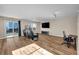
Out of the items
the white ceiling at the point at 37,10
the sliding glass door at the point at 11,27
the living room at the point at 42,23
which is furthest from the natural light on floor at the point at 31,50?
the white ceiling at the point at 37,10

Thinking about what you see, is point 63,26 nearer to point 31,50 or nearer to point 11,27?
point 31,50

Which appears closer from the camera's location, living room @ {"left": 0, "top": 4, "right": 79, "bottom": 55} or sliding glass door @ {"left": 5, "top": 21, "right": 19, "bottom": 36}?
living room @ {"left": 0, "top": 4, "right": 79, "bottom": 55}

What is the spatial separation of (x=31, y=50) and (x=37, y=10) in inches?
29.5

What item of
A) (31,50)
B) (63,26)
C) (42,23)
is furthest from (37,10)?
(31,50)

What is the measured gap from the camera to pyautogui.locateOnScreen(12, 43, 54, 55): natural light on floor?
1.64m

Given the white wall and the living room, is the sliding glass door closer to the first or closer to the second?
the living room

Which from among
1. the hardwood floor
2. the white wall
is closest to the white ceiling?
the white wall

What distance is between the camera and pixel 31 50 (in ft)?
5.57

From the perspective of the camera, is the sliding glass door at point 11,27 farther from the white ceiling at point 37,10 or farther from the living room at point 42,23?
the white ceiling at point 37,10

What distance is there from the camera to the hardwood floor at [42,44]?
1.63 m

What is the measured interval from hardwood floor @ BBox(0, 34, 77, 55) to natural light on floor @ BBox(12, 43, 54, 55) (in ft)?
0.18

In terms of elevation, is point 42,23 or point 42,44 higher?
point 42,23
